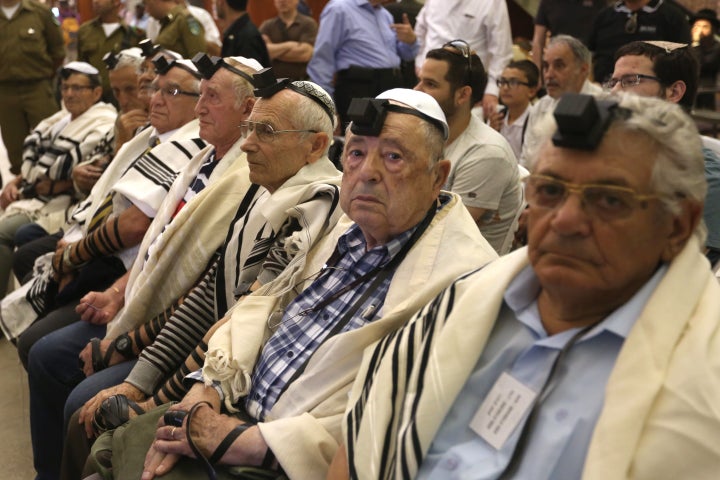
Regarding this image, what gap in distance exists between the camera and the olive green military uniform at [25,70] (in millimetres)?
7820

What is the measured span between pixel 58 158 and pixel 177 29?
6.48 ft

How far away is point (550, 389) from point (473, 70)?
225 centimetres

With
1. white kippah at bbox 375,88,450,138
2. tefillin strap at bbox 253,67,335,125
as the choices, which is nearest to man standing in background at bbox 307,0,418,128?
tefillin strap at bbox 253,67,335,125

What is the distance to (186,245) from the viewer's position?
3078mm

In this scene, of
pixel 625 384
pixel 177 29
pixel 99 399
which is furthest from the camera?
pixel 177 29

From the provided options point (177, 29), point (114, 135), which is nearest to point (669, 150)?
point (114, 135)

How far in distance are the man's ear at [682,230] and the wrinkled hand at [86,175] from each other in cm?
350

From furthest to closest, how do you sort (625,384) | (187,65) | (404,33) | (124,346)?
1. (404,33)
2. (187,65)
3. (124,346)
4. (625,384)

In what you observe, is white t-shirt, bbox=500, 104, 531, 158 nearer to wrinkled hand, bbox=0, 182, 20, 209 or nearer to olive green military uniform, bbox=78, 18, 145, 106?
wrinkled hand, bbox=0, 182, 20, 209

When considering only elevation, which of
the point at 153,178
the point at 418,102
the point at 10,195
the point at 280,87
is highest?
the point at 418,102

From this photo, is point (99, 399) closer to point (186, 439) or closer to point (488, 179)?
point (186, 439)

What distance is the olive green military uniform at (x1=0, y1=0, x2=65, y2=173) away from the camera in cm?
782

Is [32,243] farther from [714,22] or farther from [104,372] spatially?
[714,22]

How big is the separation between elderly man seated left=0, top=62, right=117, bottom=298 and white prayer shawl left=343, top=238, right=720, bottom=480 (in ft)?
11.8
